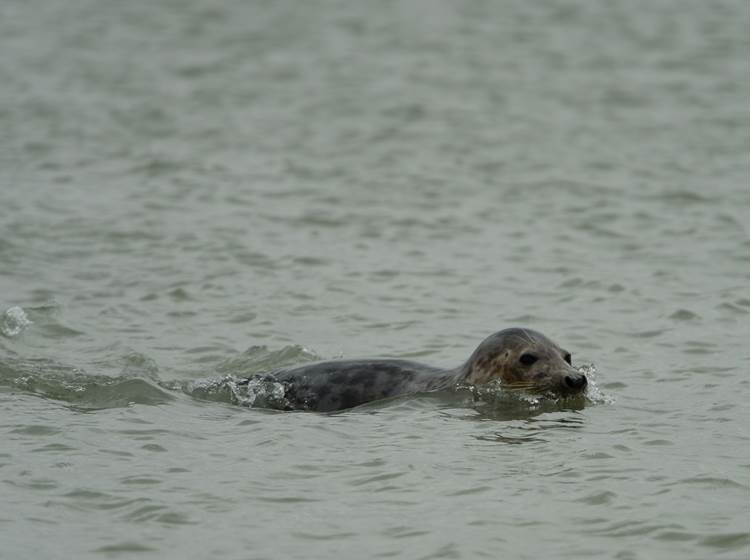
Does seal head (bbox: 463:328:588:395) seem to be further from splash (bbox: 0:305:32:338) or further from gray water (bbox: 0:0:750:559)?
splash (bbox: 0:305:32:338)

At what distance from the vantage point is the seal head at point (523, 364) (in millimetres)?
9180

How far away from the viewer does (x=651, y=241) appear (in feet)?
47.5

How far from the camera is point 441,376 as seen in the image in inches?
372

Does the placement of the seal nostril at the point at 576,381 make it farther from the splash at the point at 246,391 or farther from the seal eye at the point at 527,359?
the splash at the point at 246,391

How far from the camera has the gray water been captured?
284 inches

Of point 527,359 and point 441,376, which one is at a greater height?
point 527,359

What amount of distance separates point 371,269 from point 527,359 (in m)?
4.64

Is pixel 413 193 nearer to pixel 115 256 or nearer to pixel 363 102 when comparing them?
pixel 115 256

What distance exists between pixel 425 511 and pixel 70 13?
77.2 ft

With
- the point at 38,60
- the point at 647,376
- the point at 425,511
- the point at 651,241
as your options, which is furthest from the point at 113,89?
the point at 425,511

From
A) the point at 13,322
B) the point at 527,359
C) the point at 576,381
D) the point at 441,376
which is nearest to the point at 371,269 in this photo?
the point at 13,322

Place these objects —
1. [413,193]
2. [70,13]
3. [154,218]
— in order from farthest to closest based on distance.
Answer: [70,13]
[413,193]
[154,218]

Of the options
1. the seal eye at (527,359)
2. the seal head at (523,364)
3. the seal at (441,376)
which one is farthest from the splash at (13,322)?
the seal eye at (527,359)

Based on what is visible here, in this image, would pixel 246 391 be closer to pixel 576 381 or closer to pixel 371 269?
pixel 576 381
